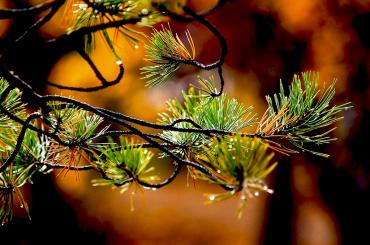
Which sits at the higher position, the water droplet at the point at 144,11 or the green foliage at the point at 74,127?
the water droplet at the point at 144,11

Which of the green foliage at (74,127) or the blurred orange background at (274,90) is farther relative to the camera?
the blurred orange background at (274,90)

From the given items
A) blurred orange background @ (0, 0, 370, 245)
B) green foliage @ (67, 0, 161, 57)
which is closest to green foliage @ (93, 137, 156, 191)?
green foliage @ (67, 0, 161, 57)

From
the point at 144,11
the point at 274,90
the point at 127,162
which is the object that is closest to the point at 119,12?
the point at 144,11

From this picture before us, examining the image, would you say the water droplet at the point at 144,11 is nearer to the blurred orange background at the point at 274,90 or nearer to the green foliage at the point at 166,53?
the green foliage at the point at 166,53

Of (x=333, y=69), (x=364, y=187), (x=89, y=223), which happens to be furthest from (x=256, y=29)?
(x=89, y=223)

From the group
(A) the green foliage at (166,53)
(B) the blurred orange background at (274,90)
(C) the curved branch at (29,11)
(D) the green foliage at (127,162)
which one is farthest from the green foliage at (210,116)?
(B) the blurred orange background at (274,90)

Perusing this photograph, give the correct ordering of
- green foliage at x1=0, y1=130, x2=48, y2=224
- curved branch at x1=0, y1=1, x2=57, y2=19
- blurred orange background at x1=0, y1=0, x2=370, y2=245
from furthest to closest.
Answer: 1. blurred orange background at x1=0, y1=0, x2=370, y2=245
2. green foliage at x1=0, y1=130, x2=48, y2=224
3. curved branch at x1=0, y1=1, x2=57, y2=19

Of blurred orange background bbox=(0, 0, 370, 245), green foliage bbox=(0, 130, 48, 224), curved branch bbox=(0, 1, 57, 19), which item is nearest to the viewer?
curved branch bbox=(0, 1, 57, 19)

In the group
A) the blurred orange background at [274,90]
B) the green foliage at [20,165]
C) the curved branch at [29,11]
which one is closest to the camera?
the curved branch at [29,11]

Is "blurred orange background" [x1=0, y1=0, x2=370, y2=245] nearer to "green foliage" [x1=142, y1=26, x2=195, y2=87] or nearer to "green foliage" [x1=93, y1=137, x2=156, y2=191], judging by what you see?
"green foliage" [x1=142, y1=26, x2=195, y2=87]
